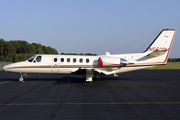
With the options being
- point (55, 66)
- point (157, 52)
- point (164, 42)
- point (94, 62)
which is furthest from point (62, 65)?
point (164, 42)

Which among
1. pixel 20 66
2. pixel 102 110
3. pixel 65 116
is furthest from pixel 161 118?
pixel 20 66

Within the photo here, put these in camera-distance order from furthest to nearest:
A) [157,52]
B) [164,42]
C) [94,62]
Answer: [164,42], [94,62], [157,52]

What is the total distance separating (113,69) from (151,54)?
449 centimetres

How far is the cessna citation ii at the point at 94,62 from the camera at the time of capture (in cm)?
1703

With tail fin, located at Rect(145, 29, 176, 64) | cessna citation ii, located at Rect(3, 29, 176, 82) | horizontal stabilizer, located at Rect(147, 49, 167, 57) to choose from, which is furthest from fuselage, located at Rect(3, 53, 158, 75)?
tail fin, located at Rect(145, 29, 176, 64)

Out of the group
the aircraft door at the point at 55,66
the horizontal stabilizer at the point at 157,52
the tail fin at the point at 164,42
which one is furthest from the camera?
the tail fin at the point at 164,42

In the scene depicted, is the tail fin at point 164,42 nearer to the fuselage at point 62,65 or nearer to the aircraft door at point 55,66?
the fuselage at point 62,65

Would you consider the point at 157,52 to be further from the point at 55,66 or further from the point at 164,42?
the point at 55,66

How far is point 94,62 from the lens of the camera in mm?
17359

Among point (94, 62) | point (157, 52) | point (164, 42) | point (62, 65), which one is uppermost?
point (164, 42)

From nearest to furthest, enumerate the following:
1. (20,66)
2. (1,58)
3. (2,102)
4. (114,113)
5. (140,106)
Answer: (114,113) → (140,106) → (2,102) → (20,66) → (1,58)

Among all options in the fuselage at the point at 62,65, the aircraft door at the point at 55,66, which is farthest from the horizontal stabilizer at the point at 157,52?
the aircraft door at the point at 55,66

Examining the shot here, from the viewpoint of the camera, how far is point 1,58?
79.8 meters

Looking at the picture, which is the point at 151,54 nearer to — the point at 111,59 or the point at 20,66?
the point at 111,59
